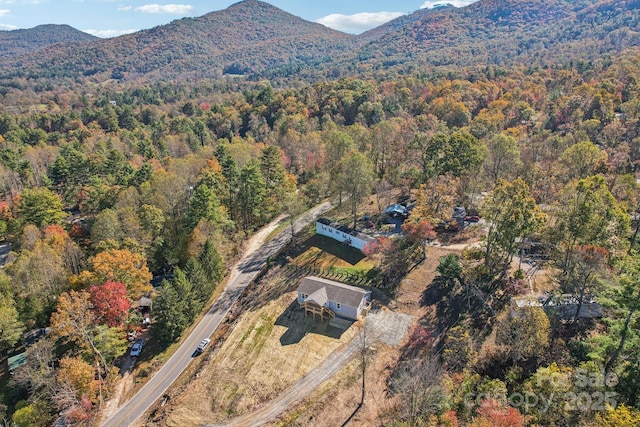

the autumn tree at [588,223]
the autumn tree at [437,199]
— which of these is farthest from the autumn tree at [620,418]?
the autumn tree at [437,199]

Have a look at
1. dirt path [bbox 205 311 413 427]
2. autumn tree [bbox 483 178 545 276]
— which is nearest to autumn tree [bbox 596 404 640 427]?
dirt path [bbox 205 311 413 427]

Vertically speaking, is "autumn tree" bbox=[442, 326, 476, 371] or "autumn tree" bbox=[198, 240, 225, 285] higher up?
"autumn tree" bbox=[198, 240, 225, 285]

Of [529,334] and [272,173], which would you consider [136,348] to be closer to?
[272,173]

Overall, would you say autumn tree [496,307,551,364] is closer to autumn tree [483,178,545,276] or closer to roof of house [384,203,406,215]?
autumn tree [483,178,545,276]

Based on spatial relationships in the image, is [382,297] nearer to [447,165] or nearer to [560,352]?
[560,352]

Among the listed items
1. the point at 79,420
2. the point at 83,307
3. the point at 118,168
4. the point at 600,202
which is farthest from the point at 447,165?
the point at 118,168

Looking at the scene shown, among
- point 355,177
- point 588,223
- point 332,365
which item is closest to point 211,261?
point 332,365
